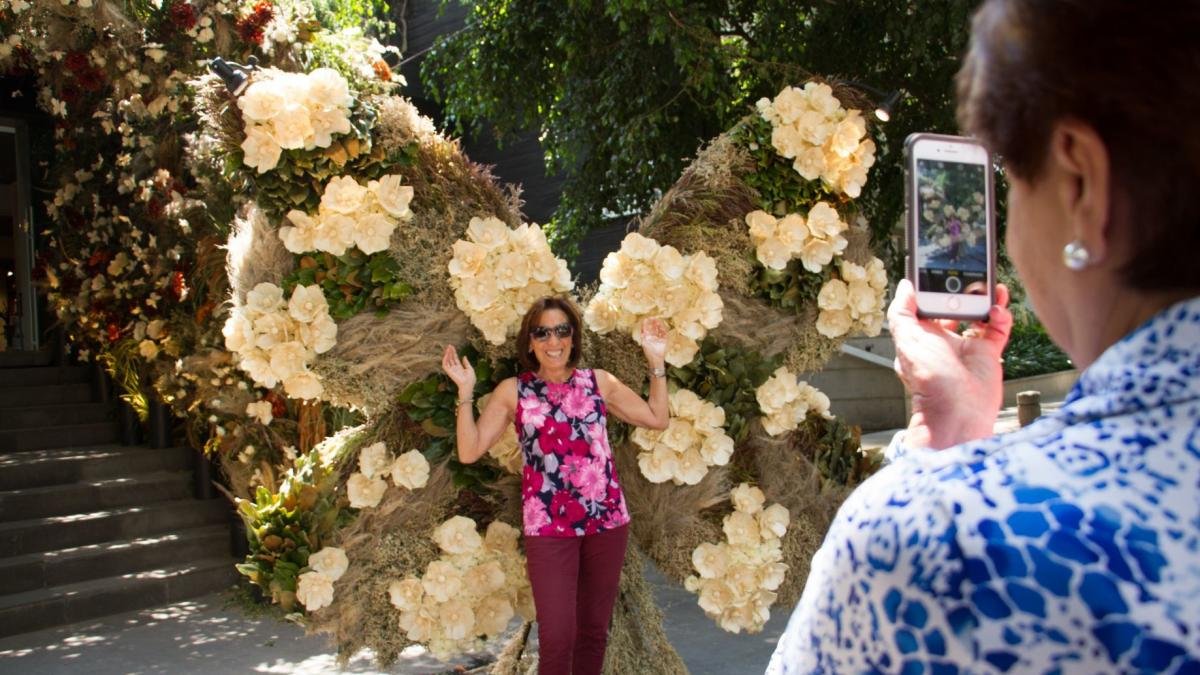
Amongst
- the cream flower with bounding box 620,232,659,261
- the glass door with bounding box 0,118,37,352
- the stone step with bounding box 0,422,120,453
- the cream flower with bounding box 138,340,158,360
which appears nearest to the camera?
the cream flower with bounding box 620,232,659,261

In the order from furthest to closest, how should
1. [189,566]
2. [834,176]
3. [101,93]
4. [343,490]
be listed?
[101,93] → [189,566] → [834,176] → [343,490]

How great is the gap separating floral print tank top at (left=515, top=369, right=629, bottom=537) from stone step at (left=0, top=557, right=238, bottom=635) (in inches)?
147

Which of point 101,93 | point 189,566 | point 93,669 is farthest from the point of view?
point 101,93

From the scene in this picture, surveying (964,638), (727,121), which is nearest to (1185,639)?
(964,638)

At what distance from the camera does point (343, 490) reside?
144 inches

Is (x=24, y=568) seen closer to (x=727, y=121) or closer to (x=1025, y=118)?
(x=727, y=121)

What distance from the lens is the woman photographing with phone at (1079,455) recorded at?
2.22 feet

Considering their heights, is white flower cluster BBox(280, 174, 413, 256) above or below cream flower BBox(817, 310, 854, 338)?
above

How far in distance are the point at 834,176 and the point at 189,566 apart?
4.95 meters

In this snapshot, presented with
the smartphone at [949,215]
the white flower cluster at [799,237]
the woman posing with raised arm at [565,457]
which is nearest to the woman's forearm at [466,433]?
the woman posing with raised arm at [565,457]

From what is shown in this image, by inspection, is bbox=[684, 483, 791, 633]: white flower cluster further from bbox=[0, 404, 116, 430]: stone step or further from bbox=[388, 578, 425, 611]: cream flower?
bbox=[0, 404, 116, 430]: stone step

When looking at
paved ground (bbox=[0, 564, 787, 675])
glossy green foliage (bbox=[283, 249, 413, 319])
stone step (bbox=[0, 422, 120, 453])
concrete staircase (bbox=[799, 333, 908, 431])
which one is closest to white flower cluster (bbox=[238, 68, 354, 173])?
glossy green foliage (bbox=[283, 249, 413, 319])

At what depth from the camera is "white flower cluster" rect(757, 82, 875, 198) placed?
3898mm

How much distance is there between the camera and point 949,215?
177 centimetres
